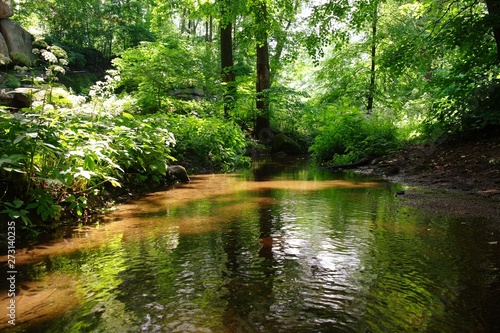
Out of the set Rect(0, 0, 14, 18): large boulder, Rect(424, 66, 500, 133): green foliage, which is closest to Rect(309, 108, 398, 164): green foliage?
Rect(424, 66, 500, 133): green foliage

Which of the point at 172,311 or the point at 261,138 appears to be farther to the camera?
the point at 261,138

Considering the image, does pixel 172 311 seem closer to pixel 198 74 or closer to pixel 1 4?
pixel 198 74

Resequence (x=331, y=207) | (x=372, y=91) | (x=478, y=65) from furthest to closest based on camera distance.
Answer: (x=372, y=91) < (x=478, y=65) < (x=331, y=207)

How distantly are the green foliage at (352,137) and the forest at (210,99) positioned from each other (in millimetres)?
47

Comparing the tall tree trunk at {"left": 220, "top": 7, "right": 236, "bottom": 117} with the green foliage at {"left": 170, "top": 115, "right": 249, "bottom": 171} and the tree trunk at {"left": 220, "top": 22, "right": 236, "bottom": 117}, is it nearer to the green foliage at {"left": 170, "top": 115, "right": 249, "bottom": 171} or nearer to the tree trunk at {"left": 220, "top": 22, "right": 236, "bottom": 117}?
the tree trunk at {"left": 220, "top": 22, "right": 236, "bottom": 117}

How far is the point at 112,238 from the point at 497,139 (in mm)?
8242

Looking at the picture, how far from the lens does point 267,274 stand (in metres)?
2.59

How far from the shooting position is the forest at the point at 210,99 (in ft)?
13.1

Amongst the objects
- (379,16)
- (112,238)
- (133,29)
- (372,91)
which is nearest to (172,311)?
(112,238)

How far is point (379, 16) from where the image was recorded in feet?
54.9

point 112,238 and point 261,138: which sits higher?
point 261,138

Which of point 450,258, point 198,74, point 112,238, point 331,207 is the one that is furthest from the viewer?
point 198,74

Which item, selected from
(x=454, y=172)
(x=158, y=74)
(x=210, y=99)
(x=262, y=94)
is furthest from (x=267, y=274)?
(x=210, y=99)

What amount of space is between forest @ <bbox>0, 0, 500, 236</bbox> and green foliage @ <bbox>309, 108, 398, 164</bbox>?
1.9 inches
